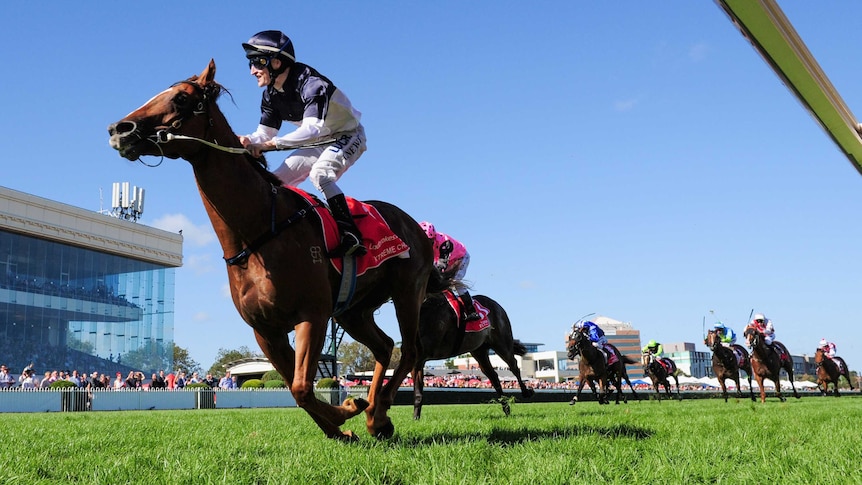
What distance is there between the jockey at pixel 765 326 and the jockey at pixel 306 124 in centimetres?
1903

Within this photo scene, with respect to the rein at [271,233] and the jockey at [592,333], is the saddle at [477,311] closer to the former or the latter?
the rein at [271,233]

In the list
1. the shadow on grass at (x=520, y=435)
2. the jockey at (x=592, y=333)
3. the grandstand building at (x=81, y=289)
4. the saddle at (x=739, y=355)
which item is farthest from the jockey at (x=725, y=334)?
the grandstand building at (x=81, y=289)

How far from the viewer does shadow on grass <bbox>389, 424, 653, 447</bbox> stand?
5.61m

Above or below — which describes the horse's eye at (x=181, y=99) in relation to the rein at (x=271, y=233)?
above

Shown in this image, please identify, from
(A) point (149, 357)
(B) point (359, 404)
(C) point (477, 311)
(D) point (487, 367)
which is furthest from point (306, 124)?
(A) point (149, 357)

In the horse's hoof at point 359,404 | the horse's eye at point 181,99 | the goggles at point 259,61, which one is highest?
the goggles at point 259,61

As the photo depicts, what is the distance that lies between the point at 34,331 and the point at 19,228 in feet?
23.8

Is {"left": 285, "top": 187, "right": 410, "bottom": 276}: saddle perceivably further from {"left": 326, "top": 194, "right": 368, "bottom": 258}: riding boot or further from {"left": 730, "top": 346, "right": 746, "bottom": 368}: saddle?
{"left": 730, "top": 346, "right": 746, "bottom": 368}: saddle

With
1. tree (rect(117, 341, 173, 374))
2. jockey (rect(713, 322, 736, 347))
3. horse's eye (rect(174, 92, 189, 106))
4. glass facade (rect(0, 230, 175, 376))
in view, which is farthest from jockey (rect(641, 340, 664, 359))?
tree (rect(117, 341, 173, 374))

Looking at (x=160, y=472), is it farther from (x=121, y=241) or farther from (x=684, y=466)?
(x=121, y=241)

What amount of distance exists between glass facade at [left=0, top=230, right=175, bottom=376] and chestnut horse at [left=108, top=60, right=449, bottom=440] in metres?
50.6

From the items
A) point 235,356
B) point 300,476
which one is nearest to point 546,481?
point 300,476

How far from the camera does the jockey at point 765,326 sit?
22.1 m

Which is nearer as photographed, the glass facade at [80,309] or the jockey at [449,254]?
the jockey at [449,254]
